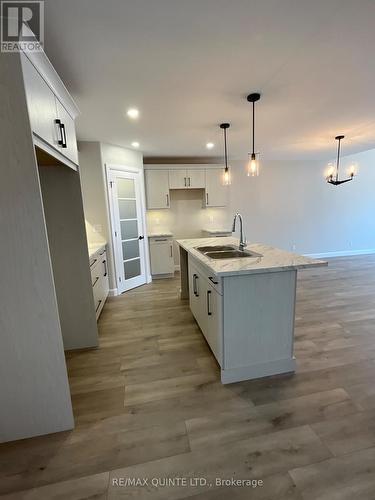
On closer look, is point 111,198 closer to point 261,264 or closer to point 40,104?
point 40,104

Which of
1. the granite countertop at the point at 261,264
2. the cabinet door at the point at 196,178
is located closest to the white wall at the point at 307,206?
the cabinet door at the point at 196,178

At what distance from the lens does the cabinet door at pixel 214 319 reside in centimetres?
193

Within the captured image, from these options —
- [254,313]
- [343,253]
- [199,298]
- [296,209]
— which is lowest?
Answer: [343,253]

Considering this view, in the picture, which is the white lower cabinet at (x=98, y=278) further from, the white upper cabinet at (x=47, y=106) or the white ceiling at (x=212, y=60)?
the white ceiling at (x=212, y=60)

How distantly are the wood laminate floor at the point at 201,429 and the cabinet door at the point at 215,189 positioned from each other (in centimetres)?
333

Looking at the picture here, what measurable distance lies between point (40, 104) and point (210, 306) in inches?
76.2

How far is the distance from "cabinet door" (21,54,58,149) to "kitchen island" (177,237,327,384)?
1.46m

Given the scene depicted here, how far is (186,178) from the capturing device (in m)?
5.03

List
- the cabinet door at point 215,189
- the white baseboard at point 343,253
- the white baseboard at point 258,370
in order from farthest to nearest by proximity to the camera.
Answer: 1. the white baseboard at point 343,253
2. the cabinet door at point 215,189
3. the white baseboard at point 258,370

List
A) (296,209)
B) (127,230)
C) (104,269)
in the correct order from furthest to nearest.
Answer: (296,209) < (127,230) < (104,269)

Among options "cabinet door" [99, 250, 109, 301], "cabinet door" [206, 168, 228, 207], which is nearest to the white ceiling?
"cabinet door" [99, 250, 109, 301]

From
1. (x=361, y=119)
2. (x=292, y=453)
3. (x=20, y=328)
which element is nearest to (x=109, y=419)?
(x=20, y=328)

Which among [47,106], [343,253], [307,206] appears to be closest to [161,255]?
[47,106]

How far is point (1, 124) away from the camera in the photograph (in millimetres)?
1262
